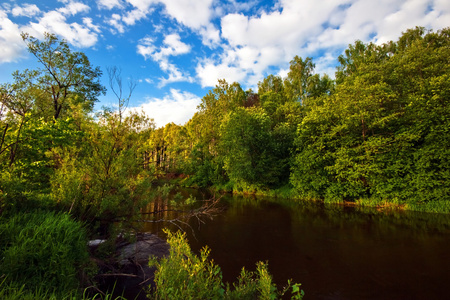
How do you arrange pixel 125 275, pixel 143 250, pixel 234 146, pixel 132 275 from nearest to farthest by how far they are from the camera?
pixel 132 275, pixel 125 275, pixel 143 250, pixel 234 146

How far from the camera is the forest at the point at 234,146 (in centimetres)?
566

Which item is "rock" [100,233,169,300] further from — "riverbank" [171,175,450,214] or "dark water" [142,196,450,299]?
"riverbank" [171,175,450,214]

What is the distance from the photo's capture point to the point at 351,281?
266 inches

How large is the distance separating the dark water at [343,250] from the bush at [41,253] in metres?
4.86

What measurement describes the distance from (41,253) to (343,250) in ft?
35.9

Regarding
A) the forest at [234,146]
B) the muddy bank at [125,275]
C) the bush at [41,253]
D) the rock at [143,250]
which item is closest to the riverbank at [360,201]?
the forest at [234,146]

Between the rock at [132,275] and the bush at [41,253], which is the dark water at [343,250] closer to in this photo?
the rock at [132,275]

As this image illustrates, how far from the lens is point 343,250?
30.3 ft

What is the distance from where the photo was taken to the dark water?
6.47 metres

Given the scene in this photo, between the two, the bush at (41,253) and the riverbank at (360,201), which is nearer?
the bush at (41,253)

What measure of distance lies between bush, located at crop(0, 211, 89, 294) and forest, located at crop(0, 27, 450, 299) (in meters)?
0.03

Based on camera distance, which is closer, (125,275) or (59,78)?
(125,275)

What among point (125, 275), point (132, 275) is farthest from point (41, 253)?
point (125, 275)

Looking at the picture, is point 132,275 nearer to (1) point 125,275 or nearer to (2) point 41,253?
(1) point 125,275
